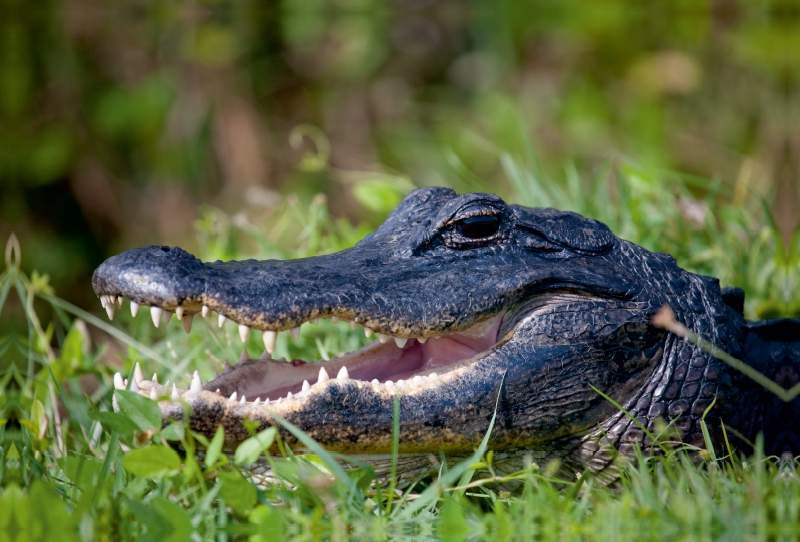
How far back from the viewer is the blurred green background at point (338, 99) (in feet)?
28.8

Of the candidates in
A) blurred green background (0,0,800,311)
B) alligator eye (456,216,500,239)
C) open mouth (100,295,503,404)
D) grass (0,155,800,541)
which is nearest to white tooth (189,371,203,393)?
open mouth (100,295,503,404)

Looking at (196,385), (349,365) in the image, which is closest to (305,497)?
(196,385)

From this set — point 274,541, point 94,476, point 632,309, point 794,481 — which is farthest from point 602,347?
point 94,476

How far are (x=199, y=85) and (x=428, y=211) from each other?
6.69 metres

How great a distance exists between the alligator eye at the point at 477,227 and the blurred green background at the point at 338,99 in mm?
5028

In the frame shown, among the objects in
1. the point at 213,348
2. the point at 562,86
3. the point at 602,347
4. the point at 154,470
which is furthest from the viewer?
the point at 562,86

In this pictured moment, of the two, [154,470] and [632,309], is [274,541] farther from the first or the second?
[632,309]

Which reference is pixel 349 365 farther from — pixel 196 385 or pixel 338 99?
pixel 338 99

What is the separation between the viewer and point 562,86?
10133 millimetres

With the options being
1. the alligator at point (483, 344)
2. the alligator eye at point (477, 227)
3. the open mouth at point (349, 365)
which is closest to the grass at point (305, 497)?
the alligator at point (483, 344)

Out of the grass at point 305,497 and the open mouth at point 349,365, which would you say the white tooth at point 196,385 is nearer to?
the open mouth at point 349,365

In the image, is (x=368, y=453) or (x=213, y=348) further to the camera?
(x=213, y=348)

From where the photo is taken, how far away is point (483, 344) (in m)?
3.01

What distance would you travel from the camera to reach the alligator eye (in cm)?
308
